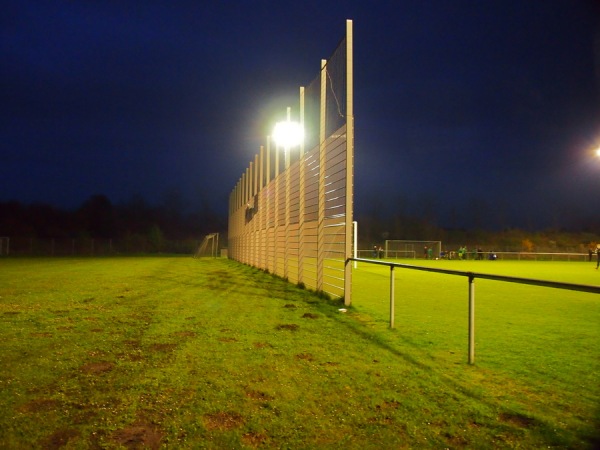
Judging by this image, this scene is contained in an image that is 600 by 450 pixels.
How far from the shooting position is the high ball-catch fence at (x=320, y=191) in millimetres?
10148

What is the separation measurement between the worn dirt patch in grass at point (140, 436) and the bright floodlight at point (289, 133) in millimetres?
11946

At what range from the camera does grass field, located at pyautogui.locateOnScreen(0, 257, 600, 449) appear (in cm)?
334

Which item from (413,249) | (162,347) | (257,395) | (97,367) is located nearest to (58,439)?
(257,395)

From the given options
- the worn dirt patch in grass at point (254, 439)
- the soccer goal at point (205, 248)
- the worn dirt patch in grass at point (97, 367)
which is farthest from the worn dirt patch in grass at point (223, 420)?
the soccer goal at point (205, 248)

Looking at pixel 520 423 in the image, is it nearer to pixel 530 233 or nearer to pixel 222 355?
pixel 222 355

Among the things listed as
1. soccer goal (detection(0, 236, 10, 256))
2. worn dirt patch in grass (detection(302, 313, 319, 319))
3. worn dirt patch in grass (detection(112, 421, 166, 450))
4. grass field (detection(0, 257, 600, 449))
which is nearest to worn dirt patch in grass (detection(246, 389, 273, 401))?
grass field (detection(0, 257, 600, 449))

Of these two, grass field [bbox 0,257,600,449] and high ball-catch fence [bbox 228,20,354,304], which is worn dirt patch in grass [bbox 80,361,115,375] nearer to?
grass field [bbox 0,257,600,449]

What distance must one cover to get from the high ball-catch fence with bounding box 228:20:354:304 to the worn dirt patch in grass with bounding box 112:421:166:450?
22.3 ft

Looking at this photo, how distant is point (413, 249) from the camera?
53875mm

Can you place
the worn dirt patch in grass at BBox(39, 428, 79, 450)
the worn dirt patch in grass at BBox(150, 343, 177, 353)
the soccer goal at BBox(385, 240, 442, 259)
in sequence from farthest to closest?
1. the soccer goal at BBox(385, 240, 442, 259)
2. the worn dirt patch in grass at BBox(150, 343, 177, 353)
3. the worn dirt patch in grass at BBox(39, 428, 79, 450)

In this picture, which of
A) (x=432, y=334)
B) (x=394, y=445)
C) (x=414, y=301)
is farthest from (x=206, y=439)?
(x=414, y=301)

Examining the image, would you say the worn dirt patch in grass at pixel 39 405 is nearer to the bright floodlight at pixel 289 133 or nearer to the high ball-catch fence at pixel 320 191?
the high ball-catch fence at pixel 320 191

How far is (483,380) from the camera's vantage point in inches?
184

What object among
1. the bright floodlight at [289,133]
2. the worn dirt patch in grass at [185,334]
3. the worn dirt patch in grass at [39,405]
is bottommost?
the worn dirt patch in grass at [39,405]
